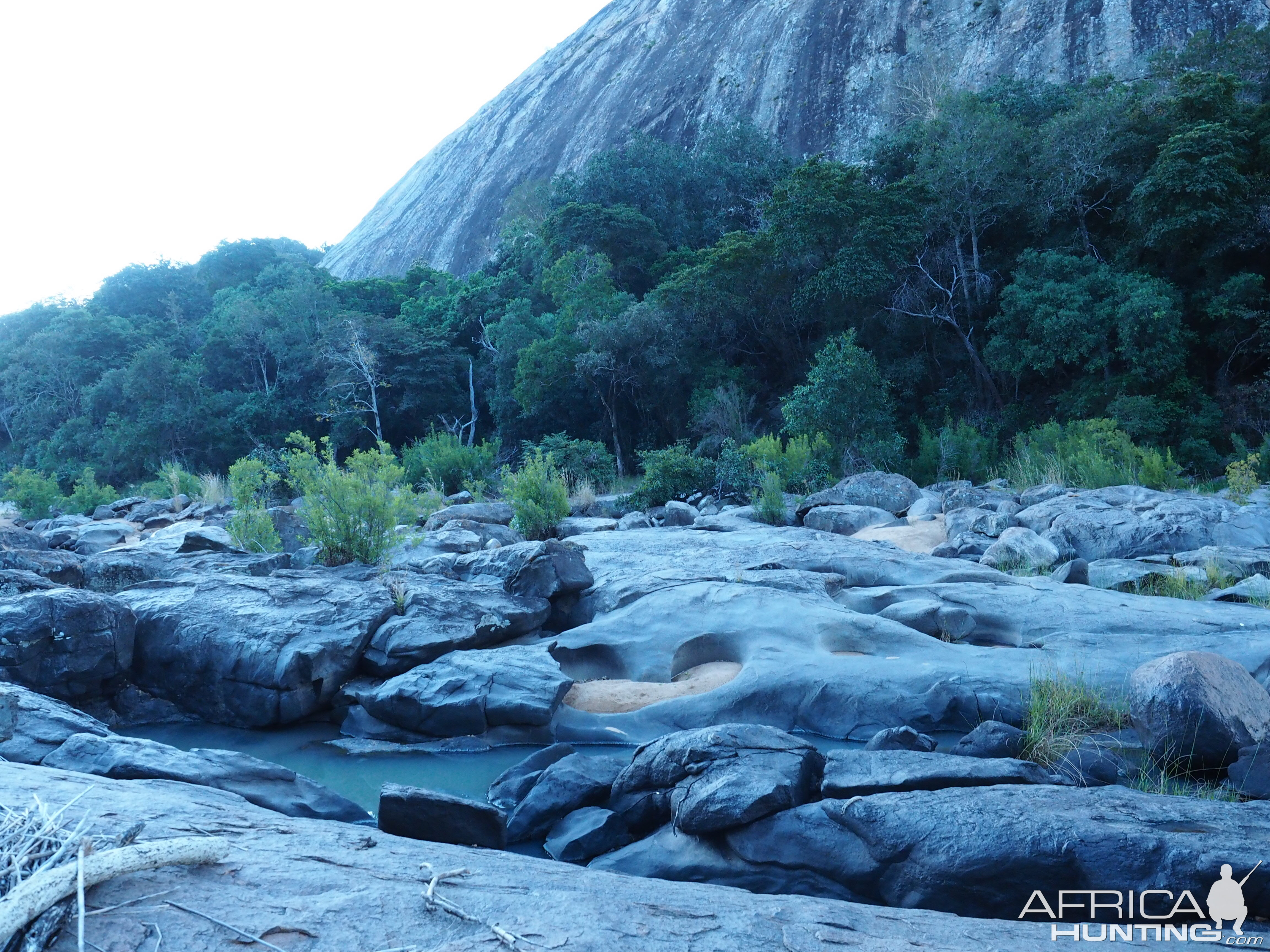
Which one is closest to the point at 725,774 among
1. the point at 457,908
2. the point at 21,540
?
the point at 457,908

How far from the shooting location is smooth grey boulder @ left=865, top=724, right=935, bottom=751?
4.62 m

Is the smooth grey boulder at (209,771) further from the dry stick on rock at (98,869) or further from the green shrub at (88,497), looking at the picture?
the green shrub at (88,497)

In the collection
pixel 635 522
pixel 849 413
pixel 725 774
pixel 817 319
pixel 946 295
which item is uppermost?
pixel 946 295

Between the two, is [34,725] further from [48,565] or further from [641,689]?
[48,565]

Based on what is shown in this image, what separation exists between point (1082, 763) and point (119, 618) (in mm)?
6447

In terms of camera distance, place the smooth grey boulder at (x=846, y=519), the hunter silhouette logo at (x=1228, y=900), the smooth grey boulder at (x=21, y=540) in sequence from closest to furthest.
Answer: the hunter silhouette logo at (x=1228, y=900)
the smooth grey boulder at (x=21, y=540)
the smooth grey boulder at (x=846, y=519)

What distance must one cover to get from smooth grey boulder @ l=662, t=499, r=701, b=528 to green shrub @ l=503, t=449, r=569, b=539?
1431 mm

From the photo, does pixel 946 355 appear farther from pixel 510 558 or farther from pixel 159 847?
pixel 159 847

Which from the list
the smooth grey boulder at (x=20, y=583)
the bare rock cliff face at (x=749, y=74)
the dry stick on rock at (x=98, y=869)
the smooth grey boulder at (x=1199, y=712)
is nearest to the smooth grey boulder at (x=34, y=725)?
the smooth grey boulder at (x=20, y=583)

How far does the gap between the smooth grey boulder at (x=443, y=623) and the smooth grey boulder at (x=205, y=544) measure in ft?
10.5

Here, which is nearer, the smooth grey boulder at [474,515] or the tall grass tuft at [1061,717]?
the tall grass tuft at [1061,717]

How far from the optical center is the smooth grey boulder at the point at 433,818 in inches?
147

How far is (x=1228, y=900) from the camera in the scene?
106 inches

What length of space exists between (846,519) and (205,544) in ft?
25.7
